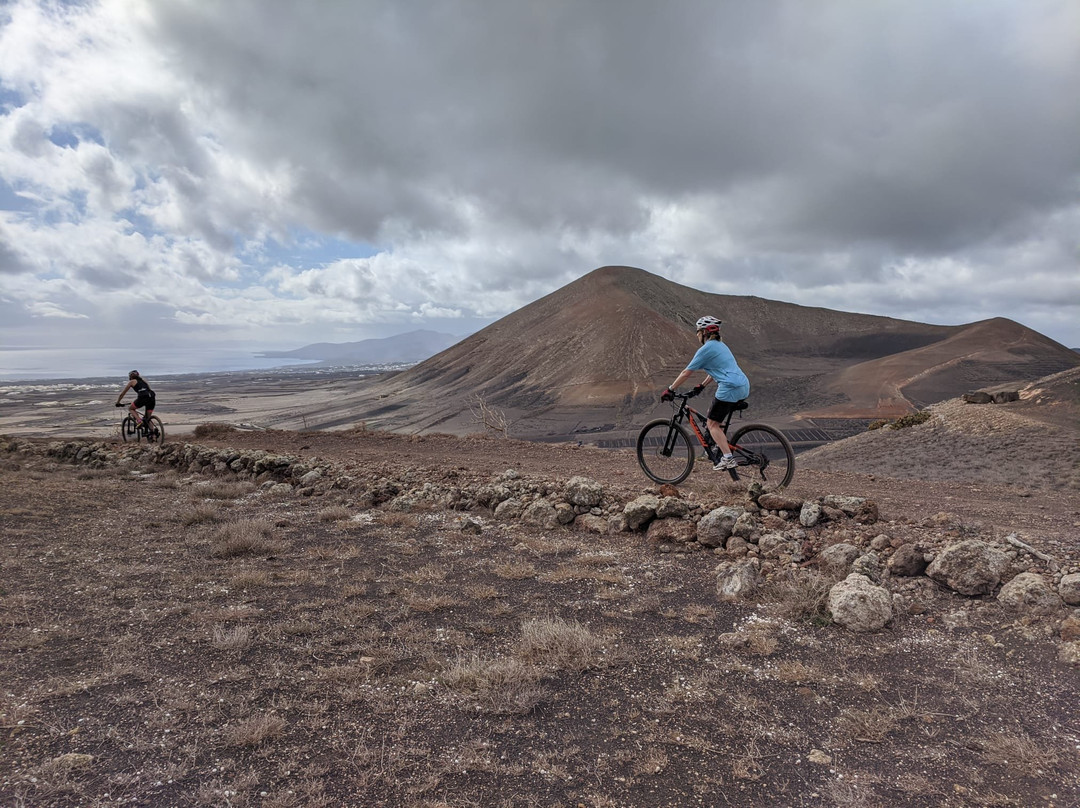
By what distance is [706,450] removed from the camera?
763 cm

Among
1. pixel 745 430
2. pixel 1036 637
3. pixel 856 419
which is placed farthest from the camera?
pixel 856 419

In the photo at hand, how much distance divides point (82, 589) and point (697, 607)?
6246 millimetres

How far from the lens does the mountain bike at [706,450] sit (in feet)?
23.7

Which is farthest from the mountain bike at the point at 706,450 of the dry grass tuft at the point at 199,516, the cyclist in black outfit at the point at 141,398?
the cyclist in black outfit at the point at 141,398

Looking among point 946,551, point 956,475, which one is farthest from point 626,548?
point 956,475

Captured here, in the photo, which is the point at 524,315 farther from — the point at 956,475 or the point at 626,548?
the point at 626,548

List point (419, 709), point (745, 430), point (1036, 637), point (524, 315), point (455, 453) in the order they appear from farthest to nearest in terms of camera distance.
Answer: point (524, 315) < point (455, 453) < point (745, 430) < point (1036, 637) < point (419, 709)

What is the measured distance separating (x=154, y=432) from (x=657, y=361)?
72.8 m

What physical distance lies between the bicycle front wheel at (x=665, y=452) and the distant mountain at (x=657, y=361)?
5117 cm

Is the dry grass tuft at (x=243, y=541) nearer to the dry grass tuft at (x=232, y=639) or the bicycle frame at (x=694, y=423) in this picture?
the dry grass tuft at (x=232, y=639)

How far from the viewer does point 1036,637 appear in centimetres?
386

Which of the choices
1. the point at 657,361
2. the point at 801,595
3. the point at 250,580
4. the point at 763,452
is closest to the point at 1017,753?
the point at 801,595

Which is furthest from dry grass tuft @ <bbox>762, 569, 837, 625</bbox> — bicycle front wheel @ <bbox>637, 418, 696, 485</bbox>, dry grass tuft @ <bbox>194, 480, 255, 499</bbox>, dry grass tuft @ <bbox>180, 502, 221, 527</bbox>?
dry grass tuft @ <bbox>194, 480, 255, 499</bbox>

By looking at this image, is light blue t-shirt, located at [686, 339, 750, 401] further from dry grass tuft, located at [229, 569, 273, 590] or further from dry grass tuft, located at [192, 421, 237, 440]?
dry grass tuft, located at [192, 421, 237, 440]
